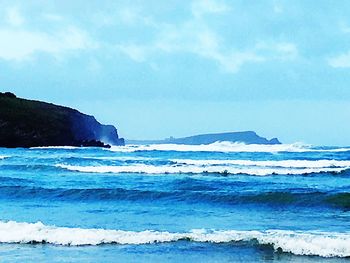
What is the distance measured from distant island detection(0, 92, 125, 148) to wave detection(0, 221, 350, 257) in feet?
206

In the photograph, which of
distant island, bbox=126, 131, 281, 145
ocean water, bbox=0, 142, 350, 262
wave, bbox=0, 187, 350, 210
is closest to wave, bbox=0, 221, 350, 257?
ocean water, bbox=0, 142, 350, 262

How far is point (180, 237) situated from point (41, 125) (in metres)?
68.4

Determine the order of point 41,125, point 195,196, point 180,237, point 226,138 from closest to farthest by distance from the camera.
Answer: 1. point 180,237
2. point 195,196
3. point 41,125
4. point 226,138

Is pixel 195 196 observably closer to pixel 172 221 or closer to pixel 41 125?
pixel 172 221

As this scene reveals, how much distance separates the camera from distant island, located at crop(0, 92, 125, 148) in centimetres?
7403

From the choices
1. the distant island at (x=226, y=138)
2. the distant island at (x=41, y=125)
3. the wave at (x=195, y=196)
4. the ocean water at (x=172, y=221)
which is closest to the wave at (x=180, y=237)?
the ocean water at (x=172, y=221)

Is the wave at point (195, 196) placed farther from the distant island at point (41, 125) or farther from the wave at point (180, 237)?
the distant island at point (41, 125)

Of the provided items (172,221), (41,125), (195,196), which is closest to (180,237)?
(172,221)

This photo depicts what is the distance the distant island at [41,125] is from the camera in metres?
74.0

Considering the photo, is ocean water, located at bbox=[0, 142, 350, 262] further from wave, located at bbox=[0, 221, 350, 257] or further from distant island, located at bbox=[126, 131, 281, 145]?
distant island, located at bbox=[126, 131, 281, 145]

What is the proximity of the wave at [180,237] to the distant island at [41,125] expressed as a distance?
206ft

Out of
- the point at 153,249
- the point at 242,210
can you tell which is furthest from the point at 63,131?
Result: the point at 153,249

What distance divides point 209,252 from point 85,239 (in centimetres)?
272

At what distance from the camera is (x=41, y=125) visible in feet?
256
